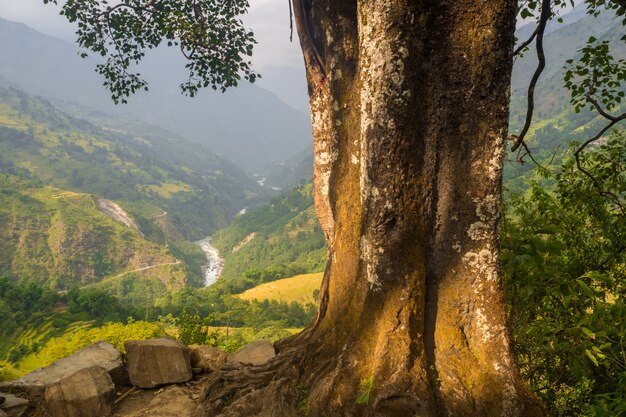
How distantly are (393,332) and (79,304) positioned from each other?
167 ft

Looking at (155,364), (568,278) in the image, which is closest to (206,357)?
(155,364)

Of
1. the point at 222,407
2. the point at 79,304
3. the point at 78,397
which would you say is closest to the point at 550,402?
the point at 222,407

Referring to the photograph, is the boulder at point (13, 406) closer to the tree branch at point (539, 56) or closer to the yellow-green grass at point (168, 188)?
the tree branch at point (539, 56)

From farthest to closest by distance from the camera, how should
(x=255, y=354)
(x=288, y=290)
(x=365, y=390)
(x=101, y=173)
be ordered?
1. (x=101, y=173)
2. (x=288, y=290)
3. (x=255, y=354)
4. (x=365, y=390)

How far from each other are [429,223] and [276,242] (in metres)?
131

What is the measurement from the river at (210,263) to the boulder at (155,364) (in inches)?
4313

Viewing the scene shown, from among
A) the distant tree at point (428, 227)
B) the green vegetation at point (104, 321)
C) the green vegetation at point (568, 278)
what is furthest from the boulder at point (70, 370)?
the green vegetation at point (568, 278)

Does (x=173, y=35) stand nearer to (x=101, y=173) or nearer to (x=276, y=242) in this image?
(x=276, y=242)

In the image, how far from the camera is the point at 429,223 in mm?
3129

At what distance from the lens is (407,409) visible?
2852 mm

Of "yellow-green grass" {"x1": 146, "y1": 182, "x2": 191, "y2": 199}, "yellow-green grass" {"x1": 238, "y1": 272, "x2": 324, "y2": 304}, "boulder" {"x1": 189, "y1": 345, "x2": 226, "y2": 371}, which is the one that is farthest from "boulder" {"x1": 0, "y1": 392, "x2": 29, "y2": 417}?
"yellow-green grass" {"x1": 146, "y1": 182, "x2": 191, "y2": 199}

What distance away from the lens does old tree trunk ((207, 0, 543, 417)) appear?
9.50 ft

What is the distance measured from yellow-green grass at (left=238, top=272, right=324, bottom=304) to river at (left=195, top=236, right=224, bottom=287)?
25.1 meters

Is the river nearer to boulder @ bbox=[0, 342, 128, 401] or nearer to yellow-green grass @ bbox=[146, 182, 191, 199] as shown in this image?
yellow-green grass @ bbox=[146, 182, 191, 199]
